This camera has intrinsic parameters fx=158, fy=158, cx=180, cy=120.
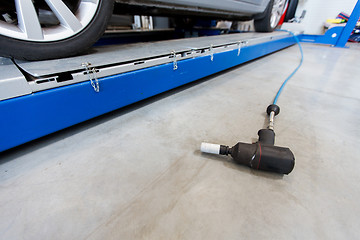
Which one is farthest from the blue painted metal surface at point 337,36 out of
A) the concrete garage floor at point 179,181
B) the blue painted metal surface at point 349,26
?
the concrete garage floor at point 179,181

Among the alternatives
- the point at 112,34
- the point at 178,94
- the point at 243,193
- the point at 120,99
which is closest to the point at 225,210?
the point at 243,193

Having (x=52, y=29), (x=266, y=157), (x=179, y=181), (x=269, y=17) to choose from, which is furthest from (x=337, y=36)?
(x=52, y=29)

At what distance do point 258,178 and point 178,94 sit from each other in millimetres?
729

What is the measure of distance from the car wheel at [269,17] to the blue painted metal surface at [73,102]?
6.90ft

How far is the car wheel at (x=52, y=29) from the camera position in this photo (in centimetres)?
60

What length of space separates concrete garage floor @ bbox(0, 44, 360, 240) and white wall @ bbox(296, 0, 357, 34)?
4.96 m

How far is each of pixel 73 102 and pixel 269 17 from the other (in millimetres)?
2923

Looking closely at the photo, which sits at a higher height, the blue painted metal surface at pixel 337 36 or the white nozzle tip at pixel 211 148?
the blue painted metal surface at pixel 337 36

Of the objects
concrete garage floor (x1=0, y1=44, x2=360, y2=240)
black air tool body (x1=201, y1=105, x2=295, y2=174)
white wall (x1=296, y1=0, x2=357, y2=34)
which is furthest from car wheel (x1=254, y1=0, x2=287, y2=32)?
black air tool body (x1=201, y1=105, x2=295, y2=174)

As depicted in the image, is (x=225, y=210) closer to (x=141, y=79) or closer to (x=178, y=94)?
(x=141, y=79)

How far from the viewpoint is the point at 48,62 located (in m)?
0.68

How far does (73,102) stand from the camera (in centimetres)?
64

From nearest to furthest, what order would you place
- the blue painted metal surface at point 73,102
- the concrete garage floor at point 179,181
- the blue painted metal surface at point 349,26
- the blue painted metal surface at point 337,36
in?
the concrete garage floor at point 179,181 < the blue painted metal surface at point 73,102 < the blue painted metal surface at point 349,26 < the blue painted metal surface at point 337,36

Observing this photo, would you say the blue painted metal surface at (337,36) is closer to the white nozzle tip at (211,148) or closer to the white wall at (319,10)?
the white wall at (319,10)
